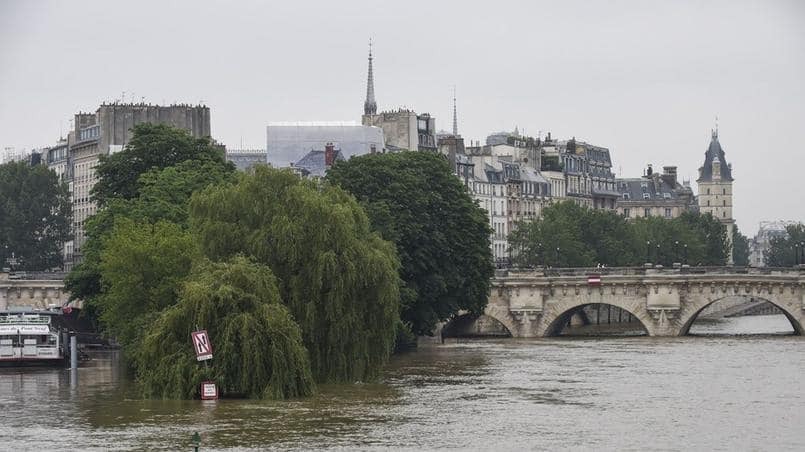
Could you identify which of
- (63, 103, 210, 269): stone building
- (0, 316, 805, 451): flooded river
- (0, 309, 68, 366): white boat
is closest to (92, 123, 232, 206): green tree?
(0, 316, 805, 451): flooded river

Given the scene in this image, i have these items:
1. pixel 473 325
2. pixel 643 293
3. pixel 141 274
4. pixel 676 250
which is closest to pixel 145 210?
pixel 141 274

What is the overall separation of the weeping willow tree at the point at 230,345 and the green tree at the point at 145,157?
35835mm

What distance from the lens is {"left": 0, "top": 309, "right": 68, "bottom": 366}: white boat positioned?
280ft

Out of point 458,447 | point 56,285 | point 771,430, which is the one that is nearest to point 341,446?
point 458,447

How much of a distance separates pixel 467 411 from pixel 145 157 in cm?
3976

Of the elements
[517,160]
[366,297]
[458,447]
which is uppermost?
[517,160]

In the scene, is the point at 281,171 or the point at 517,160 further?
the point at 517,160

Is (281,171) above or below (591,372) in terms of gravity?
above

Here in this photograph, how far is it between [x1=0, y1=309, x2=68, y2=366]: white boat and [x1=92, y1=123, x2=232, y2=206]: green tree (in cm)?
1570

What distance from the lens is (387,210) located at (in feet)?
315

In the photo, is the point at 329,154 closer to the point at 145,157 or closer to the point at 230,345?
the point at 145,157

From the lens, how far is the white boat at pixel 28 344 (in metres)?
85.4

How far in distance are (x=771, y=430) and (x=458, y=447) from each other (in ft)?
33.4

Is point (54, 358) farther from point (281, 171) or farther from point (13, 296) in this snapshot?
point (13, 296)
